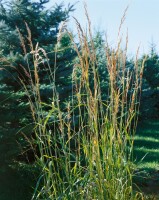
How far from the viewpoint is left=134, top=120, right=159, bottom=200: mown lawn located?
196 inches

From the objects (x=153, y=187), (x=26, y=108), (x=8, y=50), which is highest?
(x=8, y=50)

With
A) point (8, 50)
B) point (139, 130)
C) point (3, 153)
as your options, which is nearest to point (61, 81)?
point (8, 50)

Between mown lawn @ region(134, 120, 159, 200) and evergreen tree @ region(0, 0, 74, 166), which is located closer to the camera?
mown lawn @ region(134, 120, 159, 200)

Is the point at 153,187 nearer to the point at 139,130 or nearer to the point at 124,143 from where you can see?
the point at 124,143

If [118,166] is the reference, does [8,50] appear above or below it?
above

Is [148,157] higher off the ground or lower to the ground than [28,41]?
lower

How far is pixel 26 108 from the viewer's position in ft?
16.0

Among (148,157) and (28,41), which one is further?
(148,157)

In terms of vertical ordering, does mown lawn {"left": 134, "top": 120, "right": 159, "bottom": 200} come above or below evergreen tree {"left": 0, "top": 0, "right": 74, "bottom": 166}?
below

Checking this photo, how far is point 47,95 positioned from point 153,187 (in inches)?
74.2

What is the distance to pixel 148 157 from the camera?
695cm

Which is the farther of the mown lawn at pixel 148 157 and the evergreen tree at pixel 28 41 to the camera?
the evergreen tree at pixel 28 41

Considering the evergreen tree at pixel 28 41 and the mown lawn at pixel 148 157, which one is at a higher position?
the evergreen tree at pixel 28 41

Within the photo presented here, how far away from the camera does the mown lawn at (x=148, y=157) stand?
497 cm
